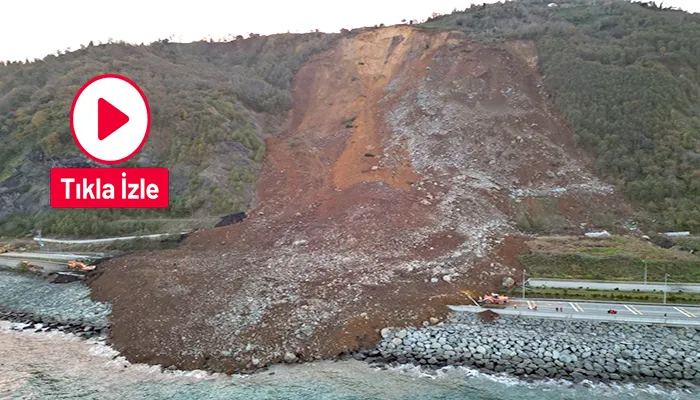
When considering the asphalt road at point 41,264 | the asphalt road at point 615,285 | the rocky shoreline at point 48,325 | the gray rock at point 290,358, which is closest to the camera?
the gray rock at point 290,358

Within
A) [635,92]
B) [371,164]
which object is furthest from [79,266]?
[635,92]

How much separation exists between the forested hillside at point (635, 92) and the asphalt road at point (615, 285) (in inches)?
250

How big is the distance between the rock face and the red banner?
17058mm

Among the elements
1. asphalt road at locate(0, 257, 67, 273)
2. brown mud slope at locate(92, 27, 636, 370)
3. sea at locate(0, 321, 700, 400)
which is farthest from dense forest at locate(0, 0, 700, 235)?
sea at locate(0, 321, 700, 400)

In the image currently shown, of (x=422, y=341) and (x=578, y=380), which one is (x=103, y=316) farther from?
(x=578, y=380)

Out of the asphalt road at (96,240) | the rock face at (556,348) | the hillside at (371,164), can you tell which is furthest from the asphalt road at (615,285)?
the asphalt road at (96,240)

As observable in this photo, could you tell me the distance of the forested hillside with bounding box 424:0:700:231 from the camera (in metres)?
26.7

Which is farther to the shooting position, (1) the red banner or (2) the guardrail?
(1) the red banner

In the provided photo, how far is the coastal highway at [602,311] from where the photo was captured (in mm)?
16953

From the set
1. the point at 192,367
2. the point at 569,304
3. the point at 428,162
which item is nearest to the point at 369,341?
the point at 192,367

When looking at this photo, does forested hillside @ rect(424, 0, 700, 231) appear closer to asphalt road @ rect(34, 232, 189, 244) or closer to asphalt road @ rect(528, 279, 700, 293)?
asphalt road @ rect(528, 279, 700, 293)

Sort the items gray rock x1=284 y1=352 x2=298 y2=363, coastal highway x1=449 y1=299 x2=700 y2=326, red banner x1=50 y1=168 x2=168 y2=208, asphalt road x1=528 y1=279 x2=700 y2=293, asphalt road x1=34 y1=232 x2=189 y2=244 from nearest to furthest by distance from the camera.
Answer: gray rock x1=284 y1=352 x2=298 y2=363 → coastal highway x1=449 y1=299 x2=700 y2=326 → asphalt road x1=528 y1=279 x2=700 y2=293 → red banner x1=50 y1=168 x2=168 y2=208 → asphalt road x1=34 y1=232 x2=189 y2=244

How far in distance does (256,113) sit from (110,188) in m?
18.2

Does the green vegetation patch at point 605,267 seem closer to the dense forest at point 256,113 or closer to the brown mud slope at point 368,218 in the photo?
the brown mud slope at point 368,218
